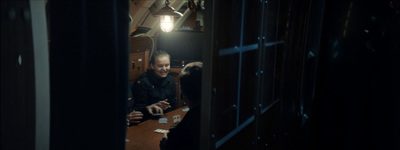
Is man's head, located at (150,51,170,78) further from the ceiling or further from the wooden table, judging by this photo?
the ceiling

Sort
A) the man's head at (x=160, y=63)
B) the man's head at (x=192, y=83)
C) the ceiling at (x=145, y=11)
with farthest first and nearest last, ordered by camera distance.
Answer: the ceiling at (x=145, y=11), the man's head at (x=160, y=63), the man's head at (x=192, y=83)

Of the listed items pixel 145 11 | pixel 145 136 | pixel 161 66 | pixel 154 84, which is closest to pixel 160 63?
pixel 161 66

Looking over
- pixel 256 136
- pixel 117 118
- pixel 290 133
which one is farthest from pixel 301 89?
pixel 117 118

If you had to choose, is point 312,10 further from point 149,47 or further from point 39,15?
point 149,47

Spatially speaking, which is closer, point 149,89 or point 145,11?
point 149,89

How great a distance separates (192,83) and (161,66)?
1617 mm

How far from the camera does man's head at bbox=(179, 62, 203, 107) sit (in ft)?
6.66

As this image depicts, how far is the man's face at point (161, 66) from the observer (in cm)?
358

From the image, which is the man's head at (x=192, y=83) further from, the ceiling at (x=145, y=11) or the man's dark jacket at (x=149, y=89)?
the ceiling at (x=145, y=11)

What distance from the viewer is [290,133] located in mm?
2428

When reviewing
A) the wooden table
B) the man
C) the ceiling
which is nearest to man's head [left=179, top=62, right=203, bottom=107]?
the wooden table

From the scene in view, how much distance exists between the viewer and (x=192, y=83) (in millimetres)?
2078

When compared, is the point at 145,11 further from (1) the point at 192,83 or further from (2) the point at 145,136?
(1) the point at 192,83

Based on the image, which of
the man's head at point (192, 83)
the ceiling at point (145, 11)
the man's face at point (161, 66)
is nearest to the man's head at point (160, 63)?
the man's face at point (161, 66)
